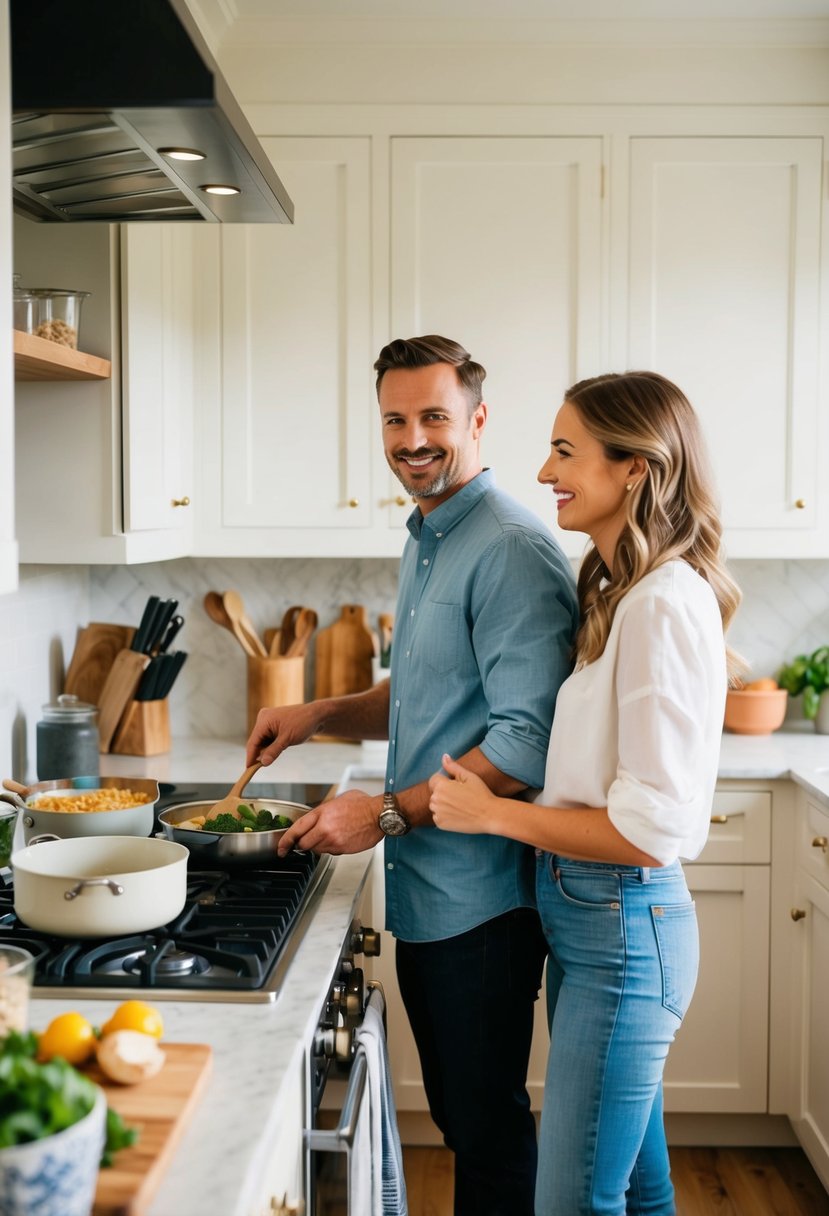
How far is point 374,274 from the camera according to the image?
2992 mm

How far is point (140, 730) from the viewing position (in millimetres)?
3035

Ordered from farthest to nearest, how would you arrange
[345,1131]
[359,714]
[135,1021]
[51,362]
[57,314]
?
[359,714]
[57,314]
[51,362]
[345,1131]
[135,1021]

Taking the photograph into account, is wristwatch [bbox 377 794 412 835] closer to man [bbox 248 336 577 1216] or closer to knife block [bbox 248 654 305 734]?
man [bbox 248 336 577 1216]

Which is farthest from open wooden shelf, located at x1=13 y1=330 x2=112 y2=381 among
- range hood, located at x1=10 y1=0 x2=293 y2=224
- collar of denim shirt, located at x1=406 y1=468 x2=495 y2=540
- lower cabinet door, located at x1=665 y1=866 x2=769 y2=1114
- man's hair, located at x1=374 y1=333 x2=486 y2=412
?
lower cabinet door, located at x1=665 y1=866 x2=769 y2=1114

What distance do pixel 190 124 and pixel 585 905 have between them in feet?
3.89

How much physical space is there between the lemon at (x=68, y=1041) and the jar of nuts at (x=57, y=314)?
1.37 meters

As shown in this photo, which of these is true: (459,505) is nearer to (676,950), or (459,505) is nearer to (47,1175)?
(676,950)

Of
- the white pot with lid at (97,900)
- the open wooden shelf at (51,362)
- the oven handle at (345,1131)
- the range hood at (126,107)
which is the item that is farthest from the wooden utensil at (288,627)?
the oven handle at (345,1131)

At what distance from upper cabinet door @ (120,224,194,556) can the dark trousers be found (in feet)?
3.85

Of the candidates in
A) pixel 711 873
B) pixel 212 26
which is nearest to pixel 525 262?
pixel 212 26

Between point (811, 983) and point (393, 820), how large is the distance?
1.40 metres

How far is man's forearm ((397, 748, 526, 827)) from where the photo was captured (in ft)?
5.97

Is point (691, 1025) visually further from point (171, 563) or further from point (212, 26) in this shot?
point (212, 26)

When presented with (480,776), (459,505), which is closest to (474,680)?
(480,776)
